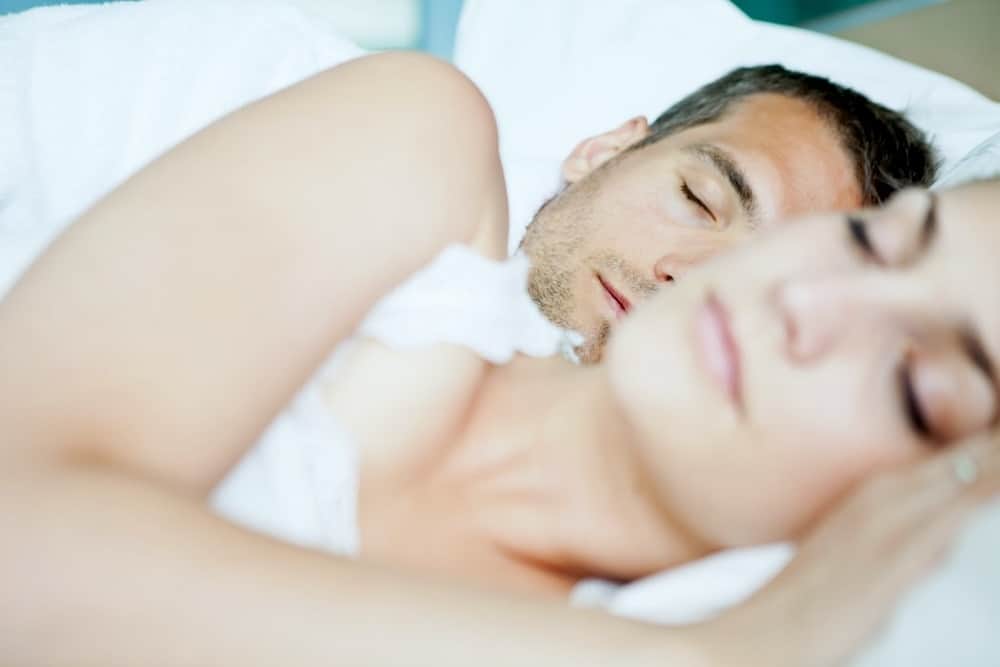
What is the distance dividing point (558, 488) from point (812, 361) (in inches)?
11.3

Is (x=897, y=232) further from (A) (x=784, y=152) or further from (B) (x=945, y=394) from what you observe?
(A) (x=784, y=152)

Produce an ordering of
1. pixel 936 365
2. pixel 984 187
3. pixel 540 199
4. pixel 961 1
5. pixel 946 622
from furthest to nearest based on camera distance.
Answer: pixel 961 1
pixel 540 199
pixel 984 187
pixel 936 365
pixel 946 622

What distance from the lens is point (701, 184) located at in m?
1.21

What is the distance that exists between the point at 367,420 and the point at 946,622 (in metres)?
0.48

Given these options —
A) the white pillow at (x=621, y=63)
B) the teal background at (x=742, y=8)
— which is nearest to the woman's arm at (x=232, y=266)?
the white pillow at (x=621, y=63)

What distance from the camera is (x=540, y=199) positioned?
1502mm

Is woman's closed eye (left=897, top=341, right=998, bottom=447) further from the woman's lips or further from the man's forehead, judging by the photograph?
the man's forehead

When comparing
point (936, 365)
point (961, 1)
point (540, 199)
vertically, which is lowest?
point (540, 199)

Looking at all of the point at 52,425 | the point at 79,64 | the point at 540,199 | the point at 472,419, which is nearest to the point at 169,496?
→ the point at 52,425

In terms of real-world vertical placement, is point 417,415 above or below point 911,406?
below

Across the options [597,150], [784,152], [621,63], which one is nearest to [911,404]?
[784,152]

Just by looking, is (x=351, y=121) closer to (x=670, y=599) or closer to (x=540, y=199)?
(x=670, y=599)

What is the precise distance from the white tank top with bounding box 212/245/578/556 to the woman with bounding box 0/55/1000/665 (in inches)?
0.6

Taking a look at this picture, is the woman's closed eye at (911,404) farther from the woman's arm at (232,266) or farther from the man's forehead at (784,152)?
the man's forehead at (784,152)
